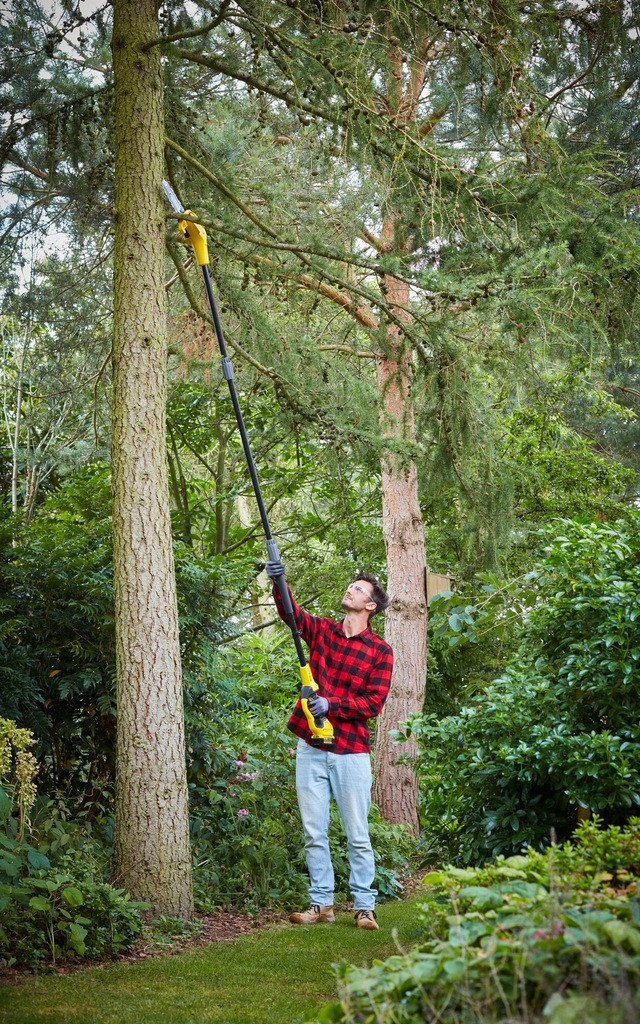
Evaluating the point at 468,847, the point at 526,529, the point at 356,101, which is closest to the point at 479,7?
the point at 356,101

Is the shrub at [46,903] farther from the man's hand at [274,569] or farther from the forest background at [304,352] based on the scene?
the man's hand at [274,569]

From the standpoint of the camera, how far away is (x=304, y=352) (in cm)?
631

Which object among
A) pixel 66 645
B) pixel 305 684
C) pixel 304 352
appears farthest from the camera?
pixel 304 352

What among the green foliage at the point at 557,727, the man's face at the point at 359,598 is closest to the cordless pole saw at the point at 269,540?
the man's face at the point at 359,598

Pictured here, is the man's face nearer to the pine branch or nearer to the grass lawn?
the grass lawn

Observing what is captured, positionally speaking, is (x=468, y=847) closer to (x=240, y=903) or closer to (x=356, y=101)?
(x=240, y=903)

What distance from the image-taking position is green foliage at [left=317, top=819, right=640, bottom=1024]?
1698 mm

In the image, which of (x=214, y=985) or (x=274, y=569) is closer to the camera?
(x=214, y=985)

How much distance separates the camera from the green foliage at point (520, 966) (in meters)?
1.70

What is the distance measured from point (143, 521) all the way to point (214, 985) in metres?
2.12

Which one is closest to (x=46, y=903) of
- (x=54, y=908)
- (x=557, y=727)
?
(x=54, y=908)

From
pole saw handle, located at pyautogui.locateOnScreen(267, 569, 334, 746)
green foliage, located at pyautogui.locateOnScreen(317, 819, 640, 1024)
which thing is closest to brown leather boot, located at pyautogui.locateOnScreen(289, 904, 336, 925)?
pole saw handle, located at pyautogui.locateOnScreen(267, 569, 334, 746)

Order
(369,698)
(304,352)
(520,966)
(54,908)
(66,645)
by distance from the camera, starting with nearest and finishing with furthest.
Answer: (520,966), (54,908), (369,698), (66,645), (304,352)

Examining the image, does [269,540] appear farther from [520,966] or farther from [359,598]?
[520,966]
